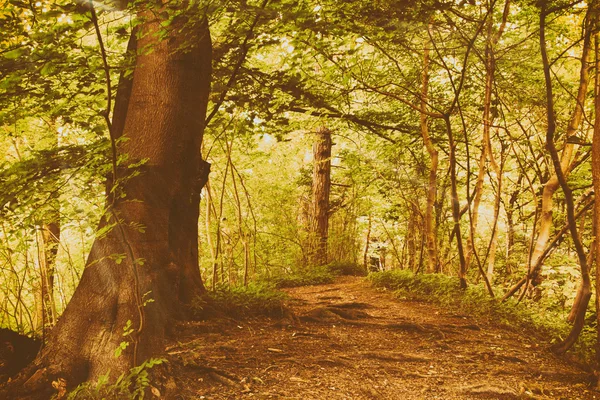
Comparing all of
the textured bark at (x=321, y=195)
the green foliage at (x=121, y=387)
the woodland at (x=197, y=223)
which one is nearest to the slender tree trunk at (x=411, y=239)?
the textured bark at (x=321, y=195)

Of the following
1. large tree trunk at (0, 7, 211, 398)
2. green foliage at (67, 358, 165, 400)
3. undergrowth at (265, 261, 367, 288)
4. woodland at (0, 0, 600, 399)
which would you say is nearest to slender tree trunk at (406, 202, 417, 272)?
undergrowth at (265, 261, 367, 288)

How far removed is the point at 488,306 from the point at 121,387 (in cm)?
498

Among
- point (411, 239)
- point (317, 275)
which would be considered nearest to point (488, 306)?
point (317, 275)

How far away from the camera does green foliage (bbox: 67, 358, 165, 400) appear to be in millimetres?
2930

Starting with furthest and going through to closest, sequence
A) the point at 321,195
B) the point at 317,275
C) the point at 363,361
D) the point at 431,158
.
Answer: the point at 321,195, the point at 317,275, the point at 431,158, the point at 363,361

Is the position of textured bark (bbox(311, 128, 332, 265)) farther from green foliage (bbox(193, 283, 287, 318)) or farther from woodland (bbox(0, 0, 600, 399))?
green foliage (bbox(193, 283, 287, 318))

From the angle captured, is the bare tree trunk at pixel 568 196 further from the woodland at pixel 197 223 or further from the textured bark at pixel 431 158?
the textured bark at pixel 431 158

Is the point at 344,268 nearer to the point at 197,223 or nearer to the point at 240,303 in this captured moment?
the point at 240,303

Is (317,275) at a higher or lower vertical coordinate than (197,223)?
lower

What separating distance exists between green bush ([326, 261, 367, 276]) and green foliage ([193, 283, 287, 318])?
4665 mm

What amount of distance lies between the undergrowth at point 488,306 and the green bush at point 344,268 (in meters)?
2.25

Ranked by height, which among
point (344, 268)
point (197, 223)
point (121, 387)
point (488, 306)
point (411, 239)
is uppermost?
point (411, 239)

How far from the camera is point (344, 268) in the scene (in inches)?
410

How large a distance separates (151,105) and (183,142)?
0.49 meters
